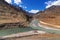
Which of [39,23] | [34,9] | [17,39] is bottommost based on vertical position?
[17,39]

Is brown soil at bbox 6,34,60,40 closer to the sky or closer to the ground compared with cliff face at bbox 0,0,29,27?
closer to the ground

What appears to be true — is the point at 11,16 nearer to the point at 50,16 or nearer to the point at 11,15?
the point at 11,15

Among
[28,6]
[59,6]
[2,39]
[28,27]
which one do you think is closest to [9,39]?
[2,39]

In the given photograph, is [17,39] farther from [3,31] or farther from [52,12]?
[52,12]

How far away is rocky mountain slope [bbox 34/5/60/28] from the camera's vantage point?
343 cm

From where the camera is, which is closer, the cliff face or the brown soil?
the brown soil

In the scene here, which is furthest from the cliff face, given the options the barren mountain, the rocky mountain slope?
the rocky mountain slope

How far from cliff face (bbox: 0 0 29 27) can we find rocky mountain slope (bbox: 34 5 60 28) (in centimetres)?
21

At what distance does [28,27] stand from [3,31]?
0.40 metres

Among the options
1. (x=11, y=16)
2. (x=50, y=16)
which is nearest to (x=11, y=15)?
(x=11, y=16)

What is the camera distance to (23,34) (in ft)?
11.2

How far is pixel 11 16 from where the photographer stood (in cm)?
351

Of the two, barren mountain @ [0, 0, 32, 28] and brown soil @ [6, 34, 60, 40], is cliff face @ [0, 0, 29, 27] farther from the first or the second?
brown soil @ [6, 34, 60, 40]

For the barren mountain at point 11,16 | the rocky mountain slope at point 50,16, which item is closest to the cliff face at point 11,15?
the barren mountain at point 11,16
